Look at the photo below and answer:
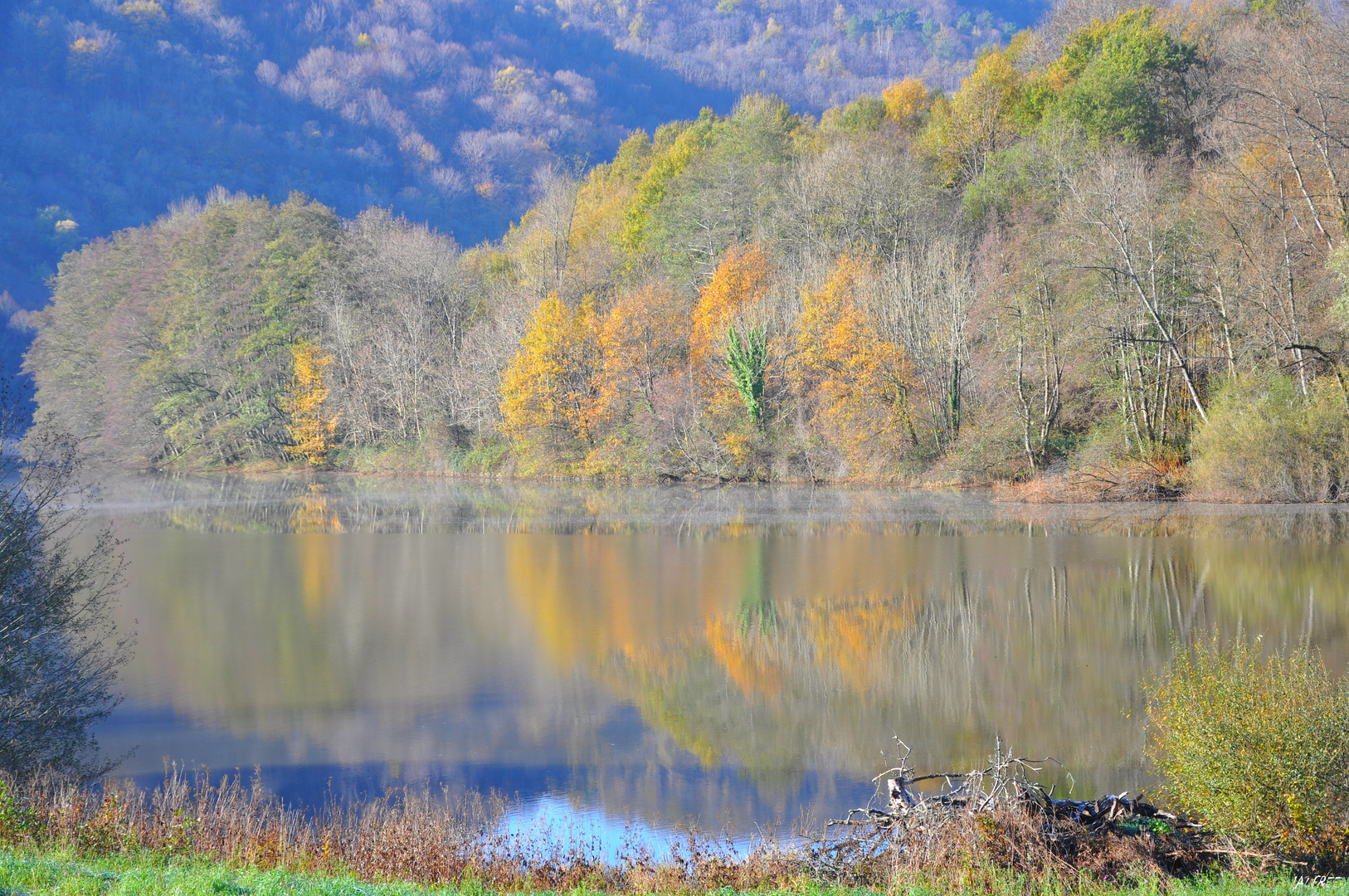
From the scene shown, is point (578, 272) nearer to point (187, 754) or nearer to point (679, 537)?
point (679, 537)

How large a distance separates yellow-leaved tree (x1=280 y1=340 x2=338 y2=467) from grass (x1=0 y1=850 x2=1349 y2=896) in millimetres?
43355

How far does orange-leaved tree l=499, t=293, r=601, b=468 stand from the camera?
40.8 metres

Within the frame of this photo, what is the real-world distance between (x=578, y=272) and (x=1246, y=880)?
146ft

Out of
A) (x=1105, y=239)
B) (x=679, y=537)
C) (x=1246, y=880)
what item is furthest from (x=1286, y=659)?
(x=1105, y=239)

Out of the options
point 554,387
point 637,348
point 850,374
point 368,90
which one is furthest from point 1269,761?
point 368,90

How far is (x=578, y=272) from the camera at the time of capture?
157 ft

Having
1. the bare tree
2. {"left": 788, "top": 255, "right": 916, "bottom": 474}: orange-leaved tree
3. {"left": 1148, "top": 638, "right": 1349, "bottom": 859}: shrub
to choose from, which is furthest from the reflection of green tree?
{"left": 788, "top": 255, "right": 916, "bottom": 474}: orange-leaved tree

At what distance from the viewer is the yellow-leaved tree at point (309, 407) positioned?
47250 millimetres

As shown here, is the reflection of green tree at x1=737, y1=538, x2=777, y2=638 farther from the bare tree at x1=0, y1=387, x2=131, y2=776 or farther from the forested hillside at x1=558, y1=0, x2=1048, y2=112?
the forested hillside at x1=558, y1=0, x2=1048, y2=112

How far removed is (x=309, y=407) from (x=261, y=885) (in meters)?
44.8

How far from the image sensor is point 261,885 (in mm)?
5301

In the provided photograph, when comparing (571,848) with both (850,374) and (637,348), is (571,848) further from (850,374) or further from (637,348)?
(637,348)

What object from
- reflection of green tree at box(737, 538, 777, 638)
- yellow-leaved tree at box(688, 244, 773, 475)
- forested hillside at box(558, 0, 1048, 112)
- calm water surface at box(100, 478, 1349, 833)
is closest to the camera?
calm water surface at box(100, 478, 1349, 833)

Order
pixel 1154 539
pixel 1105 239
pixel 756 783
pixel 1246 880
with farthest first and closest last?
1. pixel 1105 239
2. pixel 1154 539
3. pixel 756 783
4. pixel 1246 880
